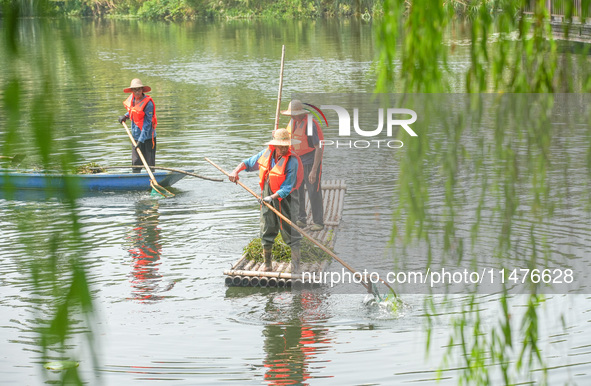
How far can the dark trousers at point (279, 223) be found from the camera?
377 inches

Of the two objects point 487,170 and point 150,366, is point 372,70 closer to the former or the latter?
point 487,170

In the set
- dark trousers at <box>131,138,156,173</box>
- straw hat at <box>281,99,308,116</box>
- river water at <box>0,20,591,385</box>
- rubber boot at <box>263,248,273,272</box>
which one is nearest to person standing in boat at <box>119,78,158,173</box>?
dark trousers at <box>131,138,156,173</box>

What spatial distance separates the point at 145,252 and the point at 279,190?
9.08 ft

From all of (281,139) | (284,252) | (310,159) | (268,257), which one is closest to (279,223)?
(268,257)

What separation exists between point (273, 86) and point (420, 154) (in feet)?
93.5

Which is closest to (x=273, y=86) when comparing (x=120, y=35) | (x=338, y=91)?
(x=338, y=91)

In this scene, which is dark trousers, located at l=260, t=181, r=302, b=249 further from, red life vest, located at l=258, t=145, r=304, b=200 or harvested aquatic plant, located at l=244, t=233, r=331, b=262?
harvested aquatic plant, located at l=244, t=233, r=331, b=262

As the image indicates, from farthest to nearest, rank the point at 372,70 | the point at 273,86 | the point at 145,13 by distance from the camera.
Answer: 1. the point at 145,13
2. the point at 273,86
3. the point at 372,70

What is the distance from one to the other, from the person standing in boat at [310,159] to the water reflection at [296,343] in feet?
6.90

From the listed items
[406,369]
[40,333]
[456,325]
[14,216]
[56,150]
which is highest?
[56,150]

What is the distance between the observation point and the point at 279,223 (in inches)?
380

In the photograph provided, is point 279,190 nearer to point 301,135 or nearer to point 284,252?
point 284,252

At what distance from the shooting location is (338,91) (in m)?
28.2

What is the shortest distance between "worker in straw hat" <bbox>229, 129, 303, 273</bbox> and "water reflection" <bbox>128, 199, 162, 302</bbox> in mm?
1487
